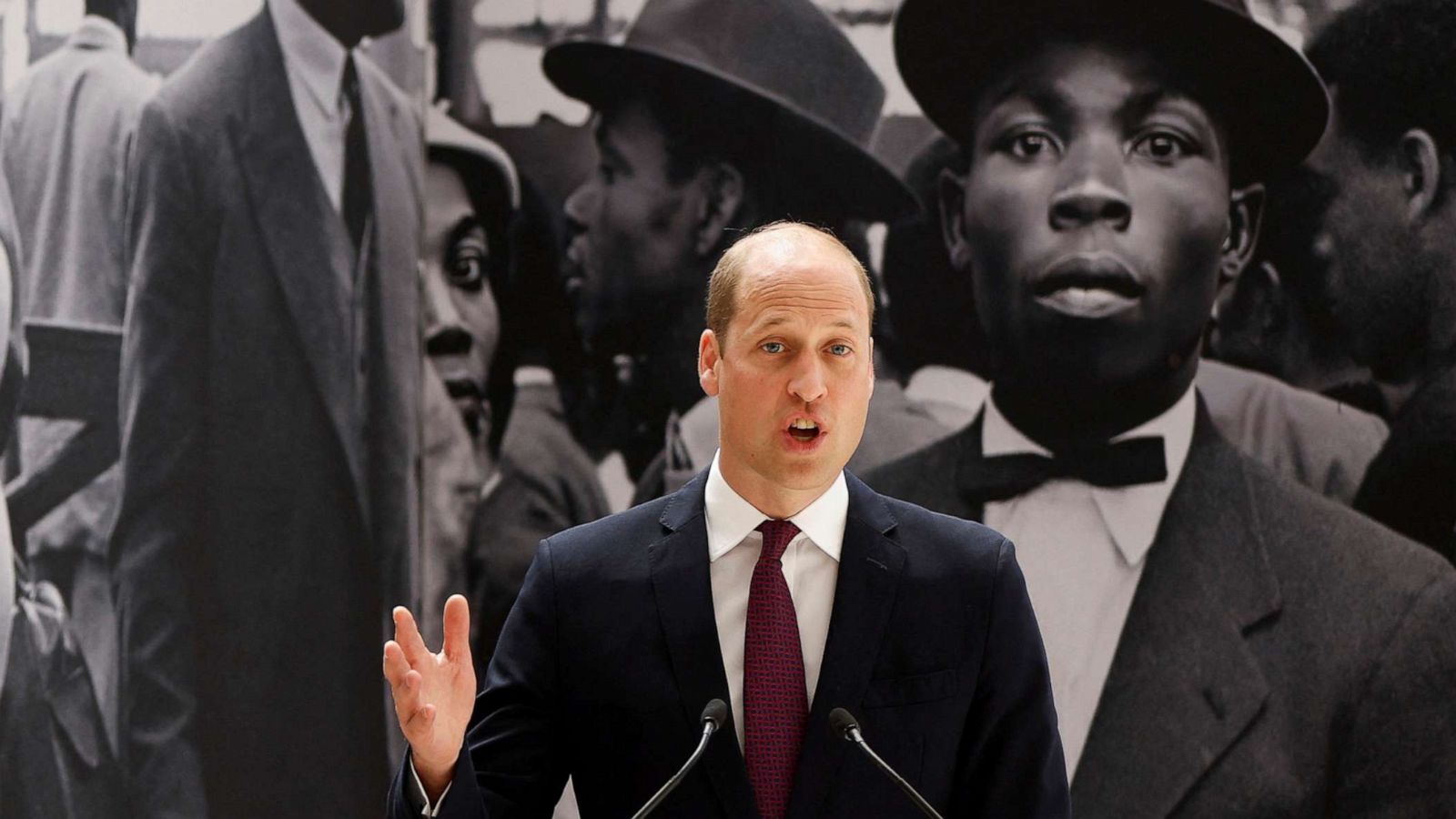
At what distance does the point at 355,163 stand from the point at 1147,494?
2.42 m

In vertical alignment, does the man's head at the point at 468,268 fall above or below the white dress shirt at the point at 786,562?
below

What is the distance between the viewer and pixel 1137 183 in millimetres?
3861

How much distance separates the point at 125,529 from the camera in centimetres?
401

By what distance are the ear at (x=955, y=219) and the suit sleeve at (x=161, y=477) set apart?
2086 millimetres

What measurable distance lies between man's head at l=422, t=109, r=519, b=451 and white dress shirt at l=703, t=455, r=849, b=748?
2.64 m

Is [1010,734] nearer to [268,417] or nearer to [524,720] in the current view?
[524,720]

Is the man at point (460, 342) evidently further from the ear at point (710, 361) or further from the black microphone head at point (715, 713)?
the black microphone head at point (715, 713)

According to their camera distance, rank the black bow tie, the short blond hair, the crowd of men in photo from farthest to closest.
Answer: the black bow tie, the crowd of men in photo, the short blond hair

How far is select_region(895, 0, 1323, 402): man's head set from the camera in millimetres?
3863

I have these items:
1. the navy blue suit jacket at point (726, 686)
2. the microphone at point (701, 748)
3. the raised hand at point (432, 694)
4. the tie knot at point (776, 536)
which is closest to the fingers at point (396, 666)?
the raised hand at point (432, 694)

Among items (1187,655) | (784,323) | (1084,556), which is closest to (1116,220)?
(1084,556)

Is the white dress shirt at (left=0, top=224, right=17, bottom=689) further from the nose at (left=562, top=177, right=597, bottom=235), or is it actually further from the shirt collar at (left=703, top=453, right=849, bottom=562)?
the shirt collar at (left=703, top=453, right=849, bottom=562)

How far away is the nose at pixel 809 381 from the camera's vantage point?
1533 millimetres

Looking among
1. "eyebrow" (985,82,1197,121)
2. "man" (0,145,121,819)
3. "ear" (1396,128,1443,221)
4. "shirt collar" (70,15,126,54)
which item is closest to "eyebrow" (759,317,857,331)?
"eyebrow" (985,82,1197,121)
